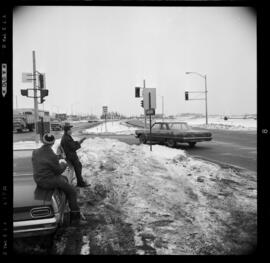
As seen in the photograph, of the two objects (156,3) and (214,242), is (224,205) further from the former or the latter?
(156,3)

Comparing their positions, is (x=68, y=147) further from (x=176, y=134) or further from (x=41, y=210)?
(x=176, y=134)

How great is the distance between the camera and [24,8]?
2.28 meters

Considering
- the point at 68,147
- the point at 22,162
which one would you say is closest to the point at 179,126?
the point at 68,147

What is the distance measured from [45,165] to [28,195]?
464mm

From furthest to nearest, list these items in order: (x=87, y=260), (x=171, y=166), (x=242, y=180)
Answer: (x=171, y=166) → (x=242, y=180) → (x=87, y=260)

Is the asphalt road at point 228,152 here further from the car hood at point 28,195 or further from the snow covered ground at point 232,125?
the snow covered ground at point 232,125

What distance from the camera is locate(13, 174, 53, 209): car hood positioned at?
2.80m

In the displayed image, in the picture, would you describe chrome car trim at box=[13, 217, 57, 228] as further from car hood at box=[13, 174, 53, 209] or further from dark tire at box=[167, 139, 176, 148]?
dark tire at box=[167, 139, 176, 148]

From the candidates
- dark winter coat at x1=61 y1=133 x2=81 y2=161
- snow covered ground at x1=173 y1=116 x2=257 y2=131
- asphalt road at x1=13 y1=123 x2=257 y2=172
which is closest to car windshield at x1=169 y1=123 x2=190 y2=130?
asphalt road at x1=13 y1=123 x2=257 y2=172

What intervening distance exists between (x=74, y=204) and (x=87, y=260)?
133 centimetres

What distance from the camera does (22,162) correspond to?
13.4 ft
